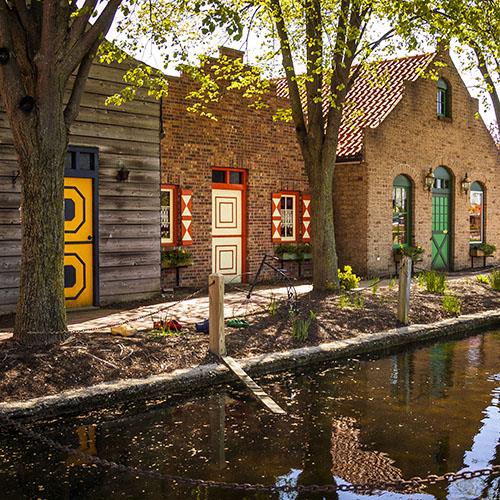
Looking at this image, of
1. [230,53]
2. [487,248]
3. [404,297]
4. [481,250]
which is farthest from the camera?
[487,248]

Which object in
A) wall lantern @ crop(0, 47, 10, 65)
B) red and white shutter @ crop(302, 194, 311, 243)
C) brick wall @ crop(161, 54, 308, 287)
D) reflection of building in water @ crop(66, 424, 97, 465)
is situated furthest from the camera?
red and white shutter @ crop(302, 194, 311, 243)

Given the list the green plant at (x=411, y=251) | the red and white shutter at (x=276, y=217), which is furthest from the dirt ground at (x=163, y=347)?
the green plant at (x=411, y=251)

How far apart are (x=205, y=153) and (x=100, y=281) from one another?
173 inches

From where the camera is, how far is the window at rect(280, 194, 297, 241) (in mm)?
16812

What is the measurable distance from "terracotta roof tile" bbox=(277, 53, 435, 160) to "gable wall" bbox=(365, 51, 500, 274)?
259 millimetres

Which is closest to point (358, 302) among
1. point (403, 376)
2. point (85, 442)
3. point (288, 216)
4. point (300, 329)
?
point (300, 329)

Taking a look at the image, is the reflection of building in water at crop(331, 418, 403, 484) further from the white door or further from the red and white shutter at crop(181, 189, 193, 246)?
the white door

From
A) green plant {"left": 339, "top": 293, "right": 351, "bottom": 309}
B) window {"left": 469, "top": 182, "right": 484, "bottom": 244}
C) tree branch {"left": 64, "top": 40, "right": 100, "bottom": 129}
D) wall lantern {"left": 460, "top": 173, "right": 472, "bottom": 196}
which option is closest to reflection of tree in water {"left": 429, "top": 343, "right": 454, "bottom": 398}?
green plant {"left": 339, "top": 293, "right": 351, "bottom": 309}

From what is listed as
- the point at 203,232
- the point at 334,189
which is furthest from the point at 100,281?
the point at 334,189

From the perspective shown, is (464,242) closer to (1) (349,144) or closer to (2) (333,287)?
(1) (349,144)

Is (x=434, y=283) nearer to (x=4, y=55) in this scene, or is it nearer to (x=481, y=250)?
(x=4, y=55)

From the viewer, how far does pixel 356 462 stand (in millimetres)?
5113

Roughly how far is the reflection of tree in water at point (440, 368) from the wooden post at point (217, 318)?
2462 millimetres

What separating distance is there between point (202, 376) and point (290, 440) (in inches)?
76.8
